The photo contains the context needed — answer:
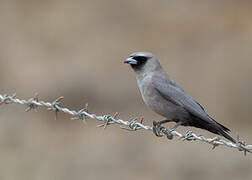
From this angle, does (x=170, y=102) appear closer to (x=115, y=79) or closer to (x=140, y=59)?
(x=140, y=59)

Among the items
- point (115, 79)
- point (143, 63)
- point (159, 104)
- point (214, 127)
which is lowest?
point (214, 127)

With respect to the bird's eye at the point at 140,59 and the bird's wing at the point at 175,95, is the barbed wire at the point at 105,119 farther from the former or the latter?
the bird's eye at the point at 140,59

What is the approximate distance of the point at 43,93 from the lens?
1290 centimetres

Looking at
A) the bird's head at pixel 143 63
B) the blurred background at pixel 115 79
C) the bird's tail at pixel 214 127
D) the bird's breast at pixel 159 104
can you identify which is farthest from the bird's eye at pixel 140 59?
the blurred background at pixel 115 79

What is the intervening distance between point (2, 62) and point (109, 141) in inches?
109

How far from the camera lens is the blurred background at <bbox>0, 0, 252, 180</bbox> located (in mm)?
12242

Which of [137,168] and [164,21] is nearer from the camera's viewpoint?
[137,168]

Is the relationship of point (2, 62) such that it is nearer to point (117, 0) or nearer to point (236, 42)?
point (117, 0)

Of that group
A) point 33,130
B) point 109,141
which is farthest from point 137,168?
point 33,130

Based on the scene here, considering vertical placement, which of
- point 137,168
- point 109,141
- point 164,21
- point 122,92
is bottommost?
point 137,168

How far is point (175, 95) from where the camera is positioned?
25.2 feet

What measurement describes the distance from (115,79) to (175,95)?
5431 mm

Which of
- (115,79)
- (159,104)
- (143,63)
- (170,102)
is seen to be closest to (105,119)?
(159,104)

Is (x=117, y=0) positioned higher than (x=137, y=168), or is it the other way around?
(x=117, y=0)
